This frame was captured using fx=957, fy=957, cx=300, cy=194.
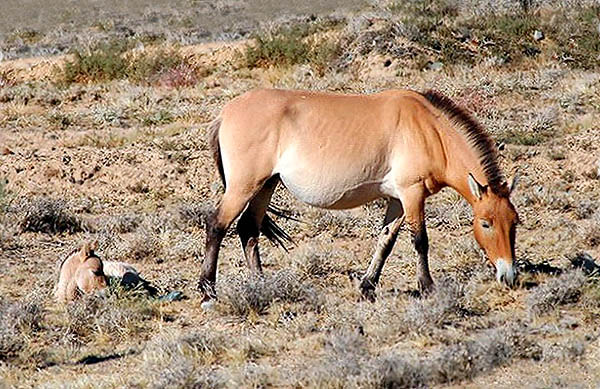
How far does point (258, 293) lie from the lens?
8531 mm

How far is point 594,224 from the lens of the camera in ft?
37.1

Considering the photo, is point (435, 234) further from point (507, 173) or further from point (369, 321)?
point (369, 321)

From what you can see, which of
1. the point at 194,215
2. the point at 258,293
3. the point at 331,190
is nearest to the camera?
the point at 258,293

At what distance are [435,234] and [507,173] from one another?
310cm

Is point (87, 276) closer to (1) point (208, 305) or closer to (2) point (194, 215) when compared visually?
(1) point (208, 305)

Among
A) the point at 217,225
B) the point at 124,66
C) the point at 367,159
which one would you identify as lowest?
the point at 124,66

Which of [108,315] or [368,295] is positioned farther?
[368,295]

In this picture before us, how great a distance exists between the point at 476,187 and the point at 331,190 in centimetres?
136

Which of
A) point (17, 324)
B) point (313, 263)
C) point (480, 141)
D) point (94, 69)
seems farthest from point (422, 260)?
point (94, 69)

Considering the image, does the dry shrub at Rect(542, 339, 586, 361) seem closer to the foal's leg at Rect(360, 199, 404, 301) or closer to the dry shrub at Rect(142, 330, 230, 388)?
the foal's leg at Rect(360, 199, 404, 301)

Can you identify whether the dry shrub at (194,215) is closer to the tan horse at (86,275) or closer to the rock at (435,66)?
the tan horse at (86,275)

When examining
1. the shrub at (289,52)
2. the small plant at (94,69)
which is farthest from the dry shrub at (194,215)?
the small plant at (94,69)

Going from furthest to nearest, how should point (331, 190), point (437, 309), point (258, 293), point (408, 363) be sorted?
1. point (331, 190)
2. point (258, 293)
3. point (437, 309)
4. point (408, 363)

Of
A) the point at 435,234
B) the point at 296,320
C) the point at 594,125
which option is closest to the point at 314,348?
the point at 296,320
